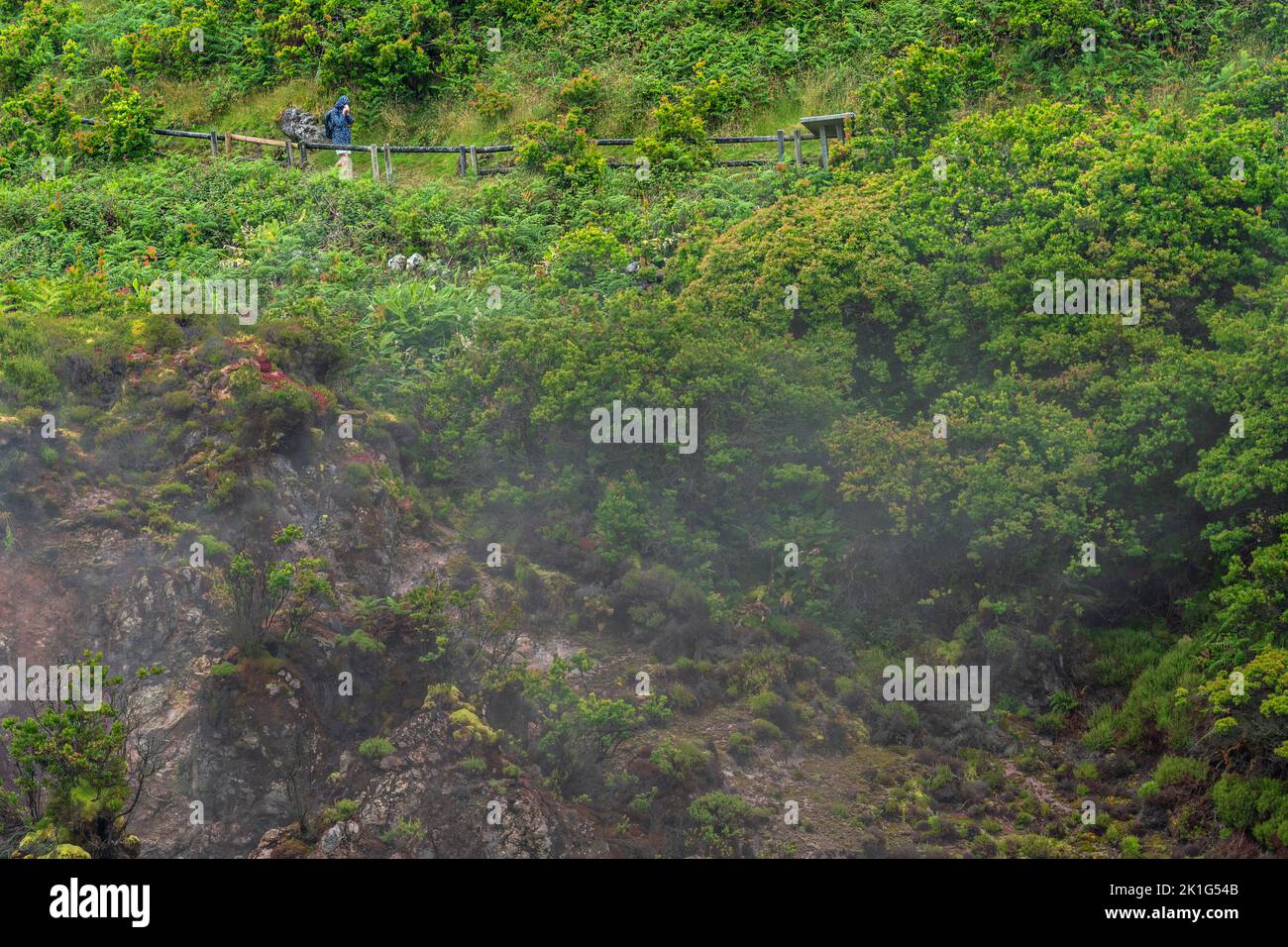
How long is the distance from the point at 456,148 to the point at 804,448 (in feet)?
35.8

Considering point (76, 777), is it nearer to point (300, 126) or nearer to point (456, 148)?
point (456, 148)

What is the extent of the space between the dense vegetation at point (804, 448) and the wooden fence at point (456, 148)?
3.18 feet

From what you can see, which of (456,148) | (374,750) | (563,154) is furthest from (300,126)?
(374,750)

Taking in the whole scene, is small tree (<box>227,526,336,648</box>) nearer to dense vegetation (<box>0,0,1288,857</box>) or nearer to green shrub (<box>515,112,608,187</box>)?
dense vegetation (<box>0,0,1288,857</box>)

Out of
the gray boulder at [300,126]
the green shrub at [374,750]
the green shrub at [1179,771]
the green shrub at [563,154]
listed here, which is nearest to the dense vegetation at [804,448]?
the green shrub at [1179,771]

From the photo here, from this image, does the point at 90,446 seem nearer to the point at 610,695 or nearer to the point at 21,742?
the point at 21,742

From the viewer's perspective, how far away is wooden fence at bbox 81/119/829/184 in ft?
81.1

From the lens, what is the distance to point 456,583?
58.4ft

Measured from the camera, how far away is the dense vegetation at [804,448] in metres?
16.0

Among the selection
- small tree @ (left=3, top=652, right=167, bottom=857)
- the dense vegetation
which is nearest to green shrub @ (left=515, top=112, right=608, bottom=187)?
the dense vegetation

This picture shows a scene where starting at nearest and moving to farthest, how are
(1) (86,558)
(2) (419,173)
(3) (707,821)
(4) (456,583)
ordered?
1. (3) (707,821)
2. (1) (86,558)
3. (4) (456,583)
4. (2) (419,173)

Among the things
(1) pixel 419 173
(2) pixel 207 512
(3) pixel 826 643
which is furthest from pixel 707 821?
(1) pixel 419 173

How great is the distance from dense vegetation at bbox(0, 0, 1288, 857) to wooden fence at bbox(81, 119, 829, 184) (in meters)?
0.97

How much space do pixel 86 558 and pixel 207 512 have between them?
1444 millimetres
